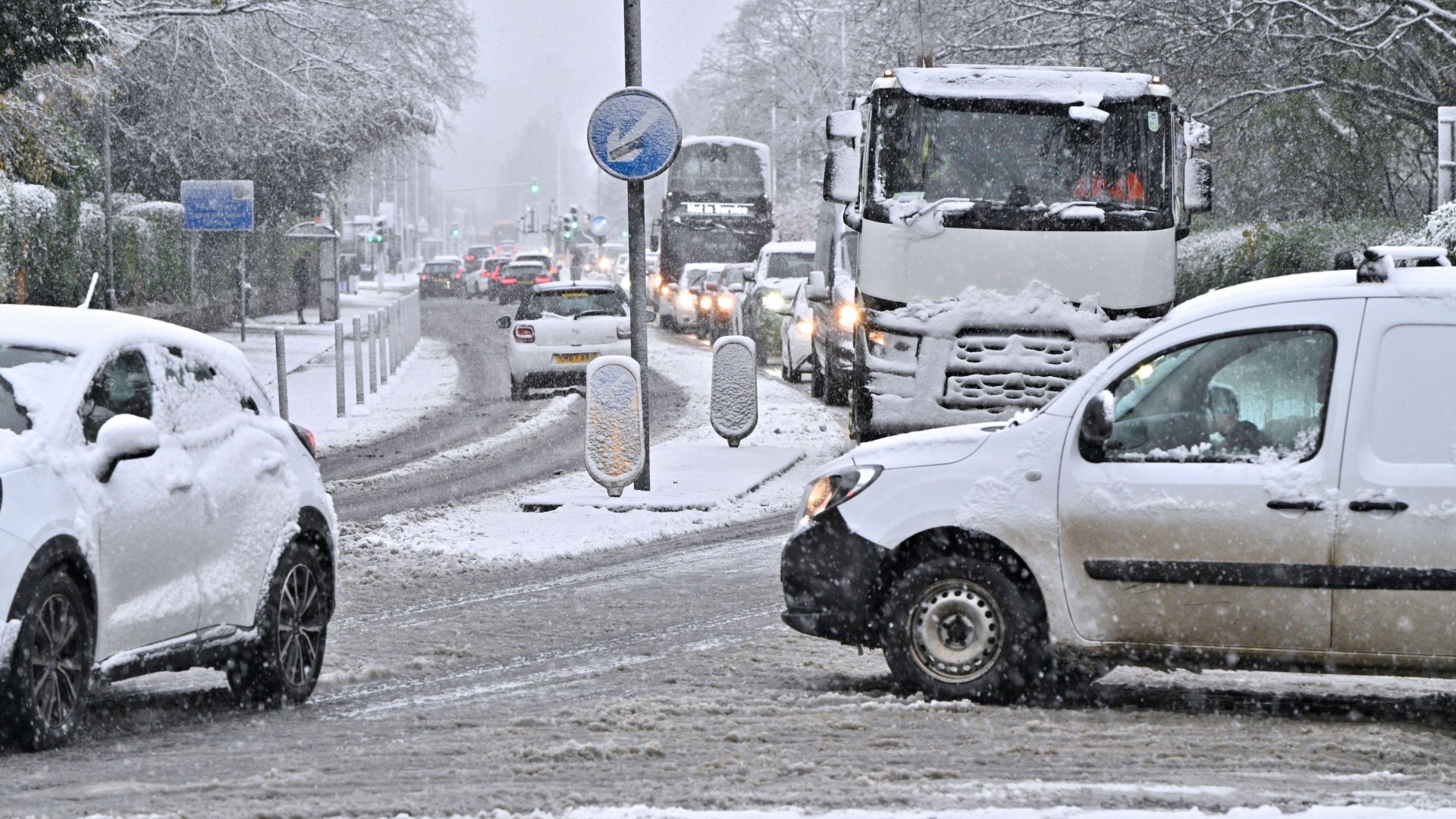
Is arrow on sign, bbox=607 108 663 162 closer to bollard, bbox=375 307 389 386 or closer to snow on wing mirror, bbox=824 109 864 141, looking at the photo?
snow on wing mirror, bbox=824 109 864 141

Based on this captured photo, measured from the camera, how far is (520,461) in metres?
18.7

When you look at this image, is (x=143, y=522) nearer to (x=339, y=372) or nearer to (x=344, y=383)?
(x=339, y=372)

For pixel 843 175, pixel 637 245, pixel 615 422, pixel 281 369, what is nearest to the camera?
pixel 637 245

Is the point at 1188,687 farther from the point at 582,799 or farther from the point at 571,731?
the point at 582,799

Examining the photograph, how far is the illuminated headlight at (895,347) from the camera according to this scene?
609 inches

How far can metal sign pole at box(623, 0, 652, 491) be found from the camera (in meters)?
14.4

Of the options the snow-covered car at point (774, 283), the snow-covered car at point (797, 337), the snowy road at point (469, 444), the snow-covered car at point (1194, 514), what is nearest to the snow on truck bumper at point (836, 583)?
the snow-covered car at point (1194, 514)

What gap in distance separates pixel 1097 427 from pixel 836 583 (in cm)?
118

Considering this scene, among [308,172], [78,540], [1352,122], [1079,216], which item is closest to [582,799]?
[78,540]

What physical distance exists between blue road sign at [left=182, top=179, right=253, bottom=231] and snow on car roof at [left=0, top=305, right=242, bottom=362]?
26.9 metres

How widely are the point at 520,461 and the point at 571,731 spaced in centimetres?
1213

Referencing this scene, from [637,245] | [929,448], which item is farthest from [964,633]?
[637,245]

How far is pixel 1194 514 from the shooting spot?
688cm

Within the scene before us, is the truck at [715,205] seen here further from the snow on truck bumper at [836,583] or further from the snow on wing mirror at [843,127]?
the snow on truck bumper at [836,583]
